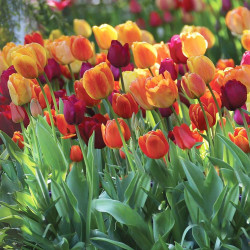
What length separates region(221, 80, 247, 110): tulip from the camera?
1807mm

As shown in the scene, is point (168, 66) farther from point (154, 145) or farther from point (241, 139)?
point (154, 145)

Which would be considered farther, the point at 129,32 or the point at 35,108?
the point at 129,32

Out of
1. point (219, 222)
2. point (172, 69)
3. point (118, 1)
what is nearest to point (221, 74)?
point (172, 69)

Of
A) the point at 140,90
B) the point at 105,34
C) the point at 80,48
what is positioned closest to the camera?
the point at 140,90

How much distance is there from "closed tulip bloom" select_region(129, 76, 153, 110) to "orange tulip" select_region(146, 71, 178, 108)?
0.08m

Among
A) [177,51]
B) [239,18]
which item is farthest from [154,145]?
[239,18]

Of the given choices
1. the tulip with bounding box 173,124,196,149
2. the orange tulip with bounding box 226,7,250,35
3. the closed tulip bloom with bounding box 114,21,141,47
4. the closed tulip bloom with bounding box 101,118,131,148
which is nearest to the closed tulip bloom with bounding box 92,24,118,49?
the closed tulip bloom with bounding box 114,21,141,47

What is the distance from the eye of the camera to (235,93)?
181cm

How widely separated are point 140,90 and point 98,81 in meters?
0.17

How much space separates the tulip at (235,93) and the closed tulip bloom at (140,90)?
0.27m

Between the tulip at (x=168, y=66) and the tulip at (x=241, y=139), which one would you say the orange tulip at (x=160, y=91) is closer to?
the tulip at (x=241, y=139)

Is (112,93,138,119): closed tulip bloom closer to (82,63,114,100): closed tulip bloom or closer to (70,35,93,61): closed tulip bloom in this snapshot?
(82,63,114,100): closed tulip bloom

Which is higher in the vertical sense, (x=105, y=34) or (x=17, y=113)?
(x=105, y=34)

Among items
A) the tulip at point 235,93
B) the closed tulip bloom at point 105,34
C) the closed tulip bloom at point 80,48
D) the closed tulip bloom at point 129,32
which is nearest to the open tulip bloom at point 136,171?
the tulip at point 235,93
